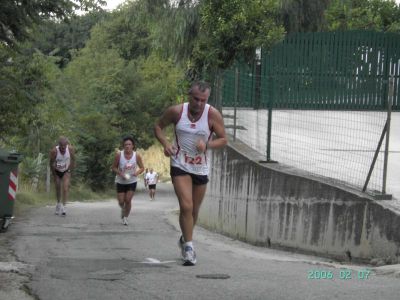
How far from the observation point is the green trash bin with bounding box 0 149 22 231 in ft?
39.5

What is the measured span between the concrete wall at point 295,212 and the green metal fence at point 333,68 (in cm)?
247

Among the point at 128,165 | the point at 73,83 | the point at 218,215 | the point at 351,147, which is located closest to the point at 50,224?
the point at 128,165

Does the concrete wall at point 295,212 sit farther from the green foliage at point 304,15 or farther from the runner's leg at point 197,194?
the green foliage at point 304,15

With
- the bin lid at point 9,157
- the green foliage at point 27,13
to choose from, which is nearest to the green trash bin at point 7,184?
the bin lid at point 9,157

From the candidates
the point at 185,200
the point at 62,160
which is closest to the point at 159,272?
the point at 185,200

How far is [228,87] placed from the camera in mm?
14656

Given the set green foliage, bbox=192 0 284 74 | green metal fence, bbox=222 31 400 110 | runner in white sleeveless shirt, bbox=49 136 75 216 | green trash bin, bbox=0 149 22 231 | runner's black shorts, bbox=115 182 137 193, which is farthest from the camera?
green foliage, bbox=192 0 284 74

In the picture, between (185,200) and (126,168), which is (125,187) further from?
(185,200)

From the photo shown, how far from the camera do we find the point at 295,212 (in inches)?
417

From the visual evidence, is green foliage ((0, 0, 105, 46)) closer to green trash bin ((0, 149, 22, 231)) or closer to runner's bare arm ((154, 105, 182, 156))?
green trash bin ((0, 149, 22, 231))

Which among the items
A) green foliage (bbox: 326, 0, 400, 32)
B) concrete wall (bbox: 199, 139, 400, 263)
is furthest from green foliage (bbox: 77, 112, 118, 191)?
concrete wall (bbox: 199, 139, 400, 263)

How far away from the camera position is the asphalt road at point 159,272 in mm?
6281

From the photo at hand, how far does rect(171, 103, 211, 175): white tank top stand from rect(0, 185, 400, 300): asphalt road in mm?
1089

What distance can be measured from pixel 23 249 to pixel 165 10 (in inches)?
548
